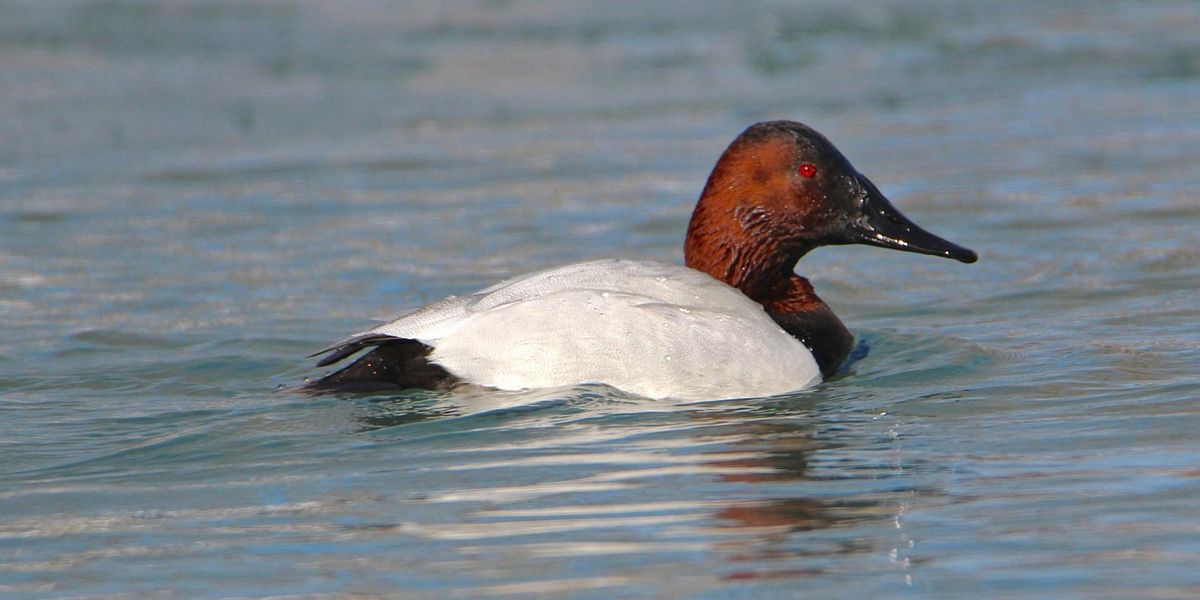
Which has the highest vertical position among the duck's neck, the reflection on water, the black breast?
the duck's neck

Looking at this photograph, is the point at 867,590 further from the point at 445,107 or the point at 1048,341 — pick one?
the point at 445,107

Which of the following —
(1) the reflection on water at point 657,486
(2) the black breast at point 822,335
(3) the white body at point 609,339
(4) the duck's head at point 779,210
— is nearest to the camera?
(1) the reflection on water at point 657,486

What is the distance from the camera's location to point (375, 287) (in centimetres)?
813

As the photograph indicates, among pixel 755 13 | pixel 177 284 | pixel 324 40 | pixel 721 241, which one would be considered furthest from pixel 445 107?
pixel 721 241

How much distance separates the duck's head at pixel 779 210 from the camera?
6.18m

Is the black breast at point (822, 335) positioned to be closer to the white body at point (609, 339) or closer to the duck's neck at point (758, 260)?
the duck's neck at point (758, 260)

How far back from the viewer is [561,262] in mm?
8461

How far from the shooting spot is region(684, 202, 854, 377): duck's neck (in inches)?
243

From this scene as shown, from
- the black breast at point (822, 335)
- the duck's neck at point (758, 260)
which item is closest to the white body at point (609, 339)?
the black breast at point (822, 335)

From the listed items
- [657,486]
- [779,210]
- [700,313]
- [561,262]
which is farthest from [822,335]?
[561,262]

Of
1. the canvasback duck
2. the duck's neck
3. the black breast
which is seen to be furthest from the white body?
the duck's neck

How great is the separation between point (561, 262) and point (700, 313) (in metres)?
2.96

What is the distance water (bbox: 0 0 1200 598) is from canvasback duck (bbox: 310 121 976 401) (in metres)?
0.11

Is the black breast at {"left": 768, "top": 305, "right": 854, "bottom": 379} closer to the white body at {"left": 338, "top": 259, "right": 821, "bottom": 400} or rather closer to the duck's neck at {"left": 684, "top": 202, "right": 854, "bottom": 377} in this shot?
the duck's neck at {"left": 684, "top": 202, "right": 854, "bottom": 377}
